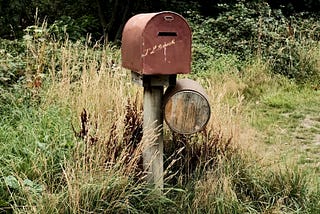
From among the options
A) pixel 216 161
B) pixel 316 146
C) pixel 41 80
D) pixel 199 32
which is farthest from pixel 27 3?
pixel 216 161

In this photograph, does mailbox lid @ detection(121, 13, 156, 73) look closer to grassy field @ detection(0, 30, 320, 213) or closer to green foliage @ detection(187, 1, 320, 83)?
grassy field @ detection(0, 30, 320, 213)

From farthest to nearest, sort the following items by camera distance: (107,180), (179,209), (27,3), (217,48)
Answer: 1. (27,3)
2. (217,48)
3. (179,209)
4. (107,180)

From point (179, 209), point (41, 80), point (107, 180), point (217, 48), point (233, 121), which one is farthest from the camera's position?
point (217, 48)

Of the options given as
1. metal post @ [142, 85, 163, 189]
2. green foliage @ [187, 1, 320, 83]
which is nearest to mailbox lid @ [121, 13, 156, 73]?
metal post @ [142, 85, 163, 189]

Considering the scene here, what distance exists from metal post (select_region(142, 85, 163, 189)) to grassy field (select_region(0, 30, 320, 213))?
7 centimetres

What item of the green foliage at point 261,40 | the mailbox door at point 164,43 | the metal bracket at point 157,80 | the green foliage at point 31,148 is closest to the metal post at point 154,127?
the metal bracket at point 157,80

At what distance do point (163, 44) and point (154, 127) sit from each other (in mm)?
527

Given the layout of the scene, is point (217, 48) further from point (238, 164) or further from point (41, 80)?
point (238, 164)

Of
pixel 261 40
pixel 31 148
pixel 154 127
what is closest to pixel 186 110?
pixel 154 127

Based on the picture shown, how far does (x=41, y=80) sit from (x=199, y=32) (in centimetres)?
539

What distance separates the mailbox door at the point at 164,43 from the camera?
3.09 m

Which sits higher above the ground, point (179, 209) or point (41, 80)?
point (41, 80)

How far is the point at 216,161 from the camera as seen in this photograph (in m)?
3.59

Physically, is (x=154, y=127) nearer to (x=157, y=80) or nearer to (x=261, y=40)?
(x=157, y=80)
